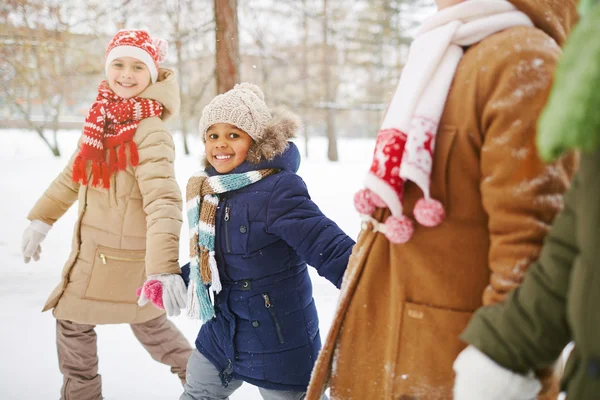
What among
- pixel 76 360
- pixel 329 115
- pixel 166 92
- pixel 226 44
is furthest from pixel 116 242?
pixel 329 115

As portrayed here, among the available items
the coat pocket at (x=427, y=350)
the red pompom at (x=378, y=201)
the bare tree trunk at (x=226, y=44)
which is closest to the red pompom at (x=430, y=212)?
the red pompom at (x=378, y=201)

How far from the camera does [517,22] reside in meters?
1.25

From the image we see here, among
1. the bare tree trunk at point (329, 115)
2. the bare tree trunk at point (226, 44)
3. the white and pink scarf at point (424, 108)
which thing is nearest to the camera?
the white and pink scarf at point (424, 108)

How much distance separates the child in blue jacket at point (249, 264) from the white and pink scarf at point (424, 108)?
759 millimetres

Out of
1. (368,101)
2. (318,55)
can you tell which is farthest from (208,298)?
(368,101)

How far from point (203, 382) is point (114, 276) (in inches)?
32.9

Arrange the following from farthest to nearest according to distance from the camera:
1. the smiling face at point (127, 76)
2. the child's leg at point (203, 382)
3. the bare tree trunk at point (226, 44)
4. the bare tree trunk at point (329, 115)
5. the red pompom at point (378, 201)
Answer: the bare tree trunk at point (329, 115) → the bare tree trunk at point (226, 44) → the smiling face at point (127, 76) → the child's leg at point (203, 382) → the red pompom at point (378, 201)

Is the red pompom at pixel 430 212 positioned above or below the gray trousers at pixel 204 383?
above

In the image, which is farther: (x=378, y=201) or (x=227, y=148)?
(x=227, y=148)

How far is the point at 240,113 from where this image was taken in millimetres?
2289

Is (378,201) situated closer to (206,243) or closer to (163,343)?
(206,243)

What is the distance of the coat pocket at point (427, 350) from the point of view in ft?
4.32

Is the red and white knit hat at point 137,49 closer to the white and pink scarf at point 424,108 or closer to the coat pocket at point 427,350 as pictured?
the white and pink scarf at point 424,108

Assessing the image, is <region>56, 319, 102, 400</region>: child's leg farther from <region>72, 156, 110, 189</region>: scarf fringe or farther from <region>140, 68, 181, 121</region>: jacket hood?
<region>140, 68, 181, 121</region>: jacket hood
